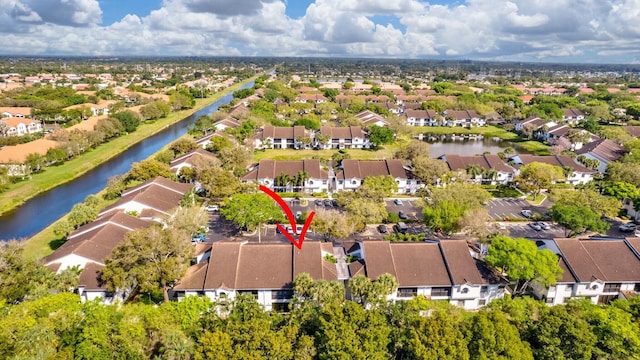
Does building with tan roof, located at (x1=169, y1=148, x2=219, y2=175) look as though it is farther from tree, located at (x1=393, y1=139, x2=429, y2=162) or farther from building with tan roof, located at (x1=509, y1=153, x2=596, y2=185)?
building with tan roof, located at (x1=509, y1=153, x2=596, y2=185)

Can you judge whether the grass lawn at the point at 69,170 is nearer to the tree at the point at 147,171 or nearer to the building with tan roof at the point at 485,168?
the tree at the point at 147,171

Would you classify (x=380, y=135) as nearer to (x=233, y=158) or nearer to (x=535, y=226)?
(x=233, y=158)

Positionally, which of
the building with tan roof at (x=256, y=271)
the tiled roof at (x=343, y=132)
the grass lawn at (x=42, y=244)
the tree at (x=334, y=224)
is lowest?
the grass lawn at (x=42, y=244)

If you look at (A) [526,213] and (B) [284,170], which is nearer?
(A) [526,213]

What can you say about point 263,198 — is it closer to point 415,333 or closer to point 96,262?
point 96,262

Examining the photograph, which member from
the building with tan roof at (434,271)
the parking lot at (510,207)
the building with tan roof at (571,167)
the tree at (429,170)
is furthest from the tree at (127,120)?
the building with tan roof at (571,167)

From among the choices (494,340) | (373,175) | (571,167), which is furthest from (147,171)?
(571,167)
